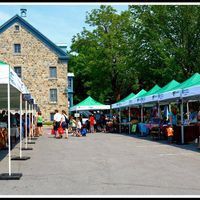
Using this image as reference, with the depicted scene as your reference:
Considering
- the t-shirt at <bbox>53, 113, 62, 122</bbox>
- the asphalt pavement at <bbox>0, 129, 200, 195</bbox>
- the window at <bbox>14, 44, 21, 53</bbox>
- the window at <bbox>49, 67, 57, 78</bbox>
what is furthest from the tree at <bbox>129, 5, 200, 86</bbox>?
the asphalt pavement at <bbox>0, 129, 200, 195</bbox>

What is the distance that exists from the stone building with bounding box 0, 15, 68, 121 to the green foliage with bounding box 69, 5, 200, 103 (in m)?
6.07

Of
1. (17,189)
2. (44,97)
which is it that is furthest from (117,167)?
(44,97)

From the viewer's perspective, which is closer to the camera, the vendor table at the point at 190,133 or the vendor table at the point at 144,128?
the vendor table at the point at 190,133

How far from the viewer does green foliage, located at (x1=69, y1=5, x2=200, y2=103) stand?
1699 inches

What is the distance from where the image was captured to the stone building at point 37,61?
54156 mm

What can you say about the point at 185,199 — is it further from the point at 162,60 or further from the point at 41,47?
the point at 41,47

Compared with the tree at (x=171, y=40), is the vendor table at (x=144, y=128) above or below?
below

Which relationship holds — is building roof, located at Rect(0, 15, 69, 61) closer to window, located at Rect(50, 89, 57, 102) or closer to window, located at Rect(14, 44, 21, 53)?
window, located at Rect(14, 44, 21, 53)

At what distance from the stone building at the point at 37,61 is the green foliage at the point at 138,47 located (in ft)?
19.9

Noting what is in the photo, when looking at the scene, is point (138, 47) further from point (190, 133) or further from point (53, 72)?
point (190, 133)

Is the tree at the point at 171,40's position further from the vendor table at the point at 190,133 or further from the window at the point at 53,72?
the vendor table at the point at 190,133

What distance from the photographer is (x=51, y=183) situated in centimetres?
941

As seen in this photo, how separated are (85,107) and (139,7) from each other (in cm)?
1592

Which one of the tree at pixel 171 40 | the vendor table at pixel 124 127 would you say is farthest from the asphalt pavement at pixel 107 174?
the tree at pixel 171 40
